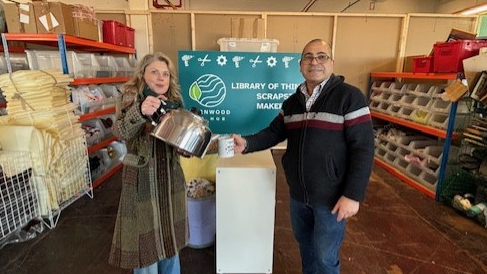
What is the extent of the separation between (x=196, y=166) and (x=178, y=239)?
32.5 inches

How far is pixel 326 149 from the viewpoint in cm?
127

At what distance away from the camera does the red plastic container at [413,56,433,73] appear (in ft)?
10.6

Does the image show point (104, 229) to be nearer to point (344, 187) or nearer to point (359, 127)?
point (344, 187)

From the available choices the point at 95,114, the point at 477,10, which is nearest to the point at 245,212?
the point at 95,114

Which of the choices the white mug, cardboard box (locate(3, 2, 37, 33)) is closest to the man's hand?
the white mug

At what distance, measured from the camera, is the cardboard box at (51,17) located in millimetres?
2541

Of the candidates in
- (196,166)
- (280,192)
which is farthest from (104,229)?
(280,192)

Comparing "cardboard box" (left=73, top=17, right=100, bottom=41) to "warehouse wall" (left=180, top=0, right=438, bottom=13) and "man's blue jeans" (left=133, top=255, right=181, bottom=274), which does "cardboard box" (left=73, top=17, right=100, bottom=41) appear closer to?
"man's blue jeans" (left=133, top=255, right=181, bottom=274)

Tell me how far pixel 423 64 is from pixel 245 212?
2995 mm

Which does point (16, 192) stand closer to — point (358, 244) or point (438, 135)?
point (358, 244)

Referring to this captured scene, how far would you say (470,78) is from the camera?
2.55 metres

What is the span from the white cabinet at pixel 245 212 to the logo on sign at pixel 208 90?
47 cm

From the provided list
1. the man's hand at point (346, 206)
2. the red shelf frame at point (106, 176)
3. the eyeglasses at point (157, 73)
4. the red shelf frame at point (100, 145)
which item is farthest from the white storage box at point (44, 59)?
the man's hand at point (346, 206)

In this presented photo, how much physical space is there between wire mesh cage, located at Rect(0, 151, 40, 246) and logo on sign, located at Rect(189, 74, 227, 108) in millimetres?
1384
